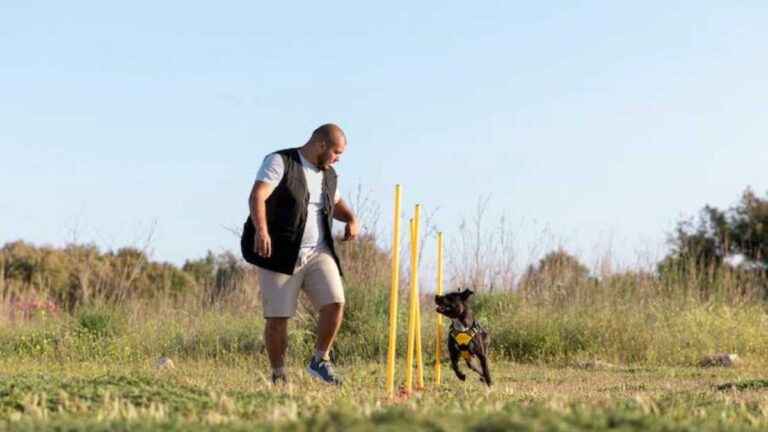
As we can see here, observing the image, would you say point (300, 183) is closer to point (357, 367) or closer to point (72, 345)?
point (357, 367)

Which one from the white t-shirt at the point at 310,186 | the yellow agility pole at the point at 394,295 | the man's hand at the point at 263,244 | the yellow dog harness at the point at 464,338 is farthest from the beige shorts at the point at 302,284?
the yellow dog harness at the point at 464,338

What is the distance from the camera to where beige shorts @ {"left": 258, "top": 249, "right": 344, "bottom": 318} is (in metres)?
8.77

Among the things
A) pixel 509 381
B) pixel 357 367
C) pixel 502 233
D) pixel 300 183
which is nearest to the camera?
pixel 300 183

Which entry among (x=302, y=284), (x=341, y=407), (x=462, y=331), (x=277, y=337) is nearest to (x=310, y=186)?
(x=302, y=284)

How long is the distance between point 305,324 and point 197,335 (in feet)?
4.72

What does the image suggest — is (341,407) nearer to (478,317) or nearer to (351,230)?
(351,230)

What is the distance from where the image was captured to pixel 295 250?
28.7ft

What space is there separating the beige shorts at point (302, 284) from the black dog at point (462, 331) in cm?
109

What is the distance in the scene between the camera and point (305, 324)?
44.9 ft

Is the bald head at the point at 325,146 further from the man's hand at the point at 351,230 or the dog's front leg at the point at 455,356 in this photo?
the dog's front leg at the point at 455,356

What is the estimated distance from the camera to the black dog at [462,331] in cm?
960

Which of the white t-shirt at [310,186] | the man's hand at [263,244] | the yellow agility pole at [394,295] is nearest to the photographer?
A: the yellow agility pole at [394,295]

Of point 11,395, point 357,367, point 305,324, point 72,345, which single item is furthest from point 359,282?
point 11,395

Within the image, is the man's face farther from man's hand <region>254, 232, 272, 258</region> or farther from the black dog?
the black dog
